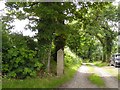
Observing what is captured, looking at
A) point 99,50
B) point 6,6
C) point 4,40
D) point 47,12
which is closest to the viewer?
point 47,12

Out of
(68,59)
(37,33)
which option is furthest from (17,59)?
(68,59)

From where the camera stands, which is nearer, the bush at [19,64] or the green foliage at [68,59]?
the bush at [19,64]

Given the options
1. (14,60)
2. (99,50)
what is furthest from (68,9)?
(99,50)

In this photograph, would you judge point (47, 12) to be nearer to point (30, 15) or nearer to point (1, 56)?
point (30, 15)

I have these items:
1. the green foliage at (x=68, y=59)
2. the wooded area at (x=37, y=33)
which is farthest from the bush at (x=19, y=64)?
the green foliage at (x=68, y=59)

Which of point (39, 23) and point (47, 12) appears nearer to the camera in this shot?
point (47, 12)

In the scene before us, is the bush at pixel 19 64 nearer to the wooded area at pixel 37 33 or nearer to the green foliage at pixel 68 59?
the wooded area at pixel 37 33

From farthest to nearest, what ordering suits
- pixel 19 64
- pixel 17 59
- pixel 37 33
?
pixel 37 33
pixel 19 64
pixel 17 59

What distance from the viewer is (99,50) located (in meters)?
89.1

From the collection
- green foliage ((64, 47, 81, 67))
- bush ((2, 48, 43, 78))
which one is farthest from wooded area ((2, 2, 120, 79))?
green foliage ((64, 47, 81, 67))

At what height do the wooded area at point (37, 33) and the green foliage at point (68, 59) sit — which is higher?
the wooded area at point (37, 33)

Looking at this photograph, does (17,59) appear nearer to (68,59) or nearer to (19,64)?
(19,64)

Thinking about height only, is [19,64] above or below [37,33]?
below

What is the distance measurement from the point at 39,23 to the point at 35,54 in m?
Result: 1.94
